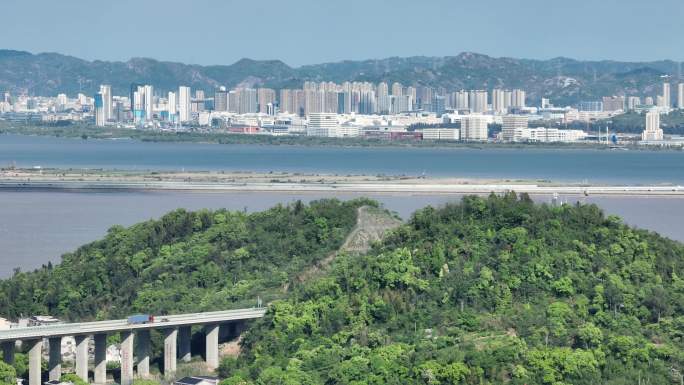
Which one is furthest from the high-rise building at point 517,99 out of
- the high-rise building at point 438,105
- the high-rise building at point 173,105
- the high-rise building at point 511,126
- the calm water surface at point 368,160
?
the calm water surface at point 368,160

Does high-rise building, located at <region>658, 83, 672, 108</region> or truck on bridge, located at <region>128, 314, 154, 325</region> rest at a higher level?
high-rise building, located at <region>658, 83, 672, 108</region>

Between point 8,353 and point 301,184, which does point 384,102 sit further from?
point 8,353

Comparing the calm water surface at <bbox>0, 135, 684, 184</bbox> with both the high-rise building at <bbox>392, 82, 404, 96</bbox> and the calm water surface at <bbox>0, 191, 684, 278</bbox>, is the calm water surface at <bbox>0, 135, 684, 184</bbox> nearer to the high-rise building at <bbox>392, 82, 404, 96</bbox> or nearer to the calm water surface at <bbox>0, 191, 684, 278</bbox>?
the calm water surface at <bbox>0, 191, 684, 278</bbox>

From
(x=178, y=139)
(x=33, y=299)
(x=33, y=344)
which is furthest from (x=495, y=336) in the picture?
(x=178, y=139)

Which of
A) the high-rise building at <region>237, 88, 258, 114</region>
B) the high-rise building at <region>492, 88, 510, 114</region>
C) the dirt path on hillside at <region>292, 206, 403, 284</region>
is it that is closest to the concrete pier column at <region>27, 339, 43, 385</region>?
the dirt path on hillside at <region>292, 206, 403, 284</region>

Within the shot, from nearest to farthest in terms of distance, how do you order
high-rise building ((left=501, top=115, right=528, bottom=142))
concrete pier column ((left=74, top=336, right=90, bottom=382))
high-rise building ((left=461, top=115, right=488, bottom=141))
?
concrete pier column ((left=74, top=336, right=90, bottom=382)), high-rise building ((left=501, top=115, right=528, bottom=142)), high-rise building ((left=461, top=115, right=488, bottom=141))

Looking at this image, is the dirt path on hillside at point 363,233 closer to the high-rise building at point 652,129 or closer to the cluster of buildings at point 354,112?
the cluster of buildings at point 354,112
